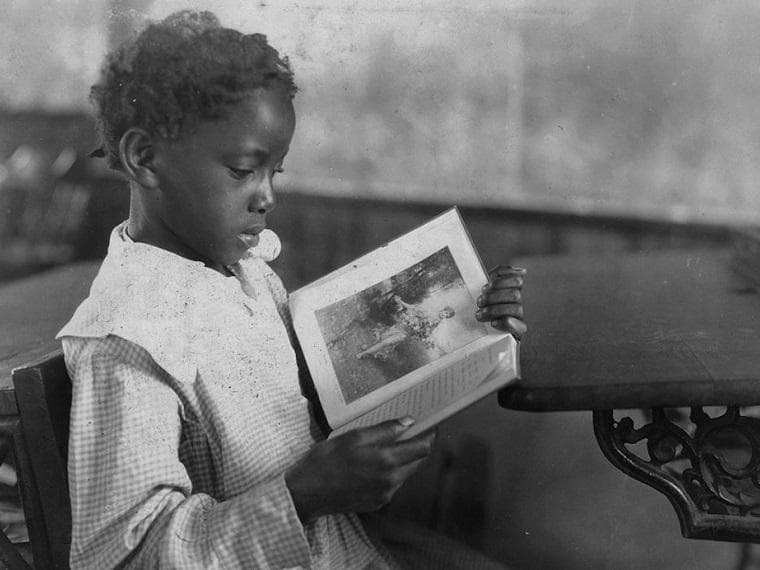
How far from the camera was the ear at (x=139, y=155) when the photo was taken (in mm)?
856

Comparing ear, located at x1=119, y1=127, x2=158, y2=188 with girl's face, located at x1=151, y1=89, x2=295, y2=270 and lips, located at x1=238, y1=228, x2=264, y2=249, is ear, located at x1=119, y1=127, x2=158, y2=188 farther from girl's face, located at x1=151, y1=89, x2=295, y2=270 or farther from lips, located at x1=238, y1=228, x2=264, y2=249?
lips, located at x1=238, y1=228, x2=264, y2=249

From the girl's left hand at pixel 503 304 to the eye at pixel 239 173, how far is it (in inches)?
13.2

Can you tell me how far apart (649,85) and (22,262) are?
184 cm

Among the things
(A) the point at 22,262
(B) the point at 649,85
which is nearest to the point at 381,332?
(A) the point at 22,262

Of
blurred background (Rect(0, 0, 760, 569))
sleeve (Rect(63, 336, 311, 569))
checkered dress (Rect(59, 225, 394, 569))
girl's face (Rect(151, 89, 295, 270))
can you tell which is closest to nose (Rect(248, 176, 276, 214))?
girl's face (Rect(151, 89, 295, 270))

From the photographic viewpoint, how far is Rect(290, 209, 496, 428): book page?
3.20 feet

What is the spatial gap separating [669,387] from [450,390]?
0.90 ft

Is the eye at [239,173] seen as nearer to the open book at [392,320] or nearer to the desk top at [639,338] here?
the open book at [392,320]

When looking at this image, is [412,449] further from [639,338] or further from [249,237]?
[639,338]

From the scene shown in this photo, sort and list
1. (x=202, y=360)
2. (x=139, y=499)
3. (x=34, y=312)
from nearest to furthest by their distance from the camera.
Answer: (x=139, y=499), (x=202, y=360), (x=34, y=312)

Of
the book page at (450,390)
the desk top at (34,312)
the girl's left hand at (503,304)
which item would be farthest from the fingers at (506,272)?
the desk top at (34,312)

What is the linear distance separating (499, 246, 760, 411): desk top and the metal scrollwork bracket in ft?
0.19

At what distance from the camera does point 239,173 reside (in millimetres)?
864

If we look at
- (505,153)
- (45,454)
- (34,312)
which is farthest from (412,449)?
(505,153)
